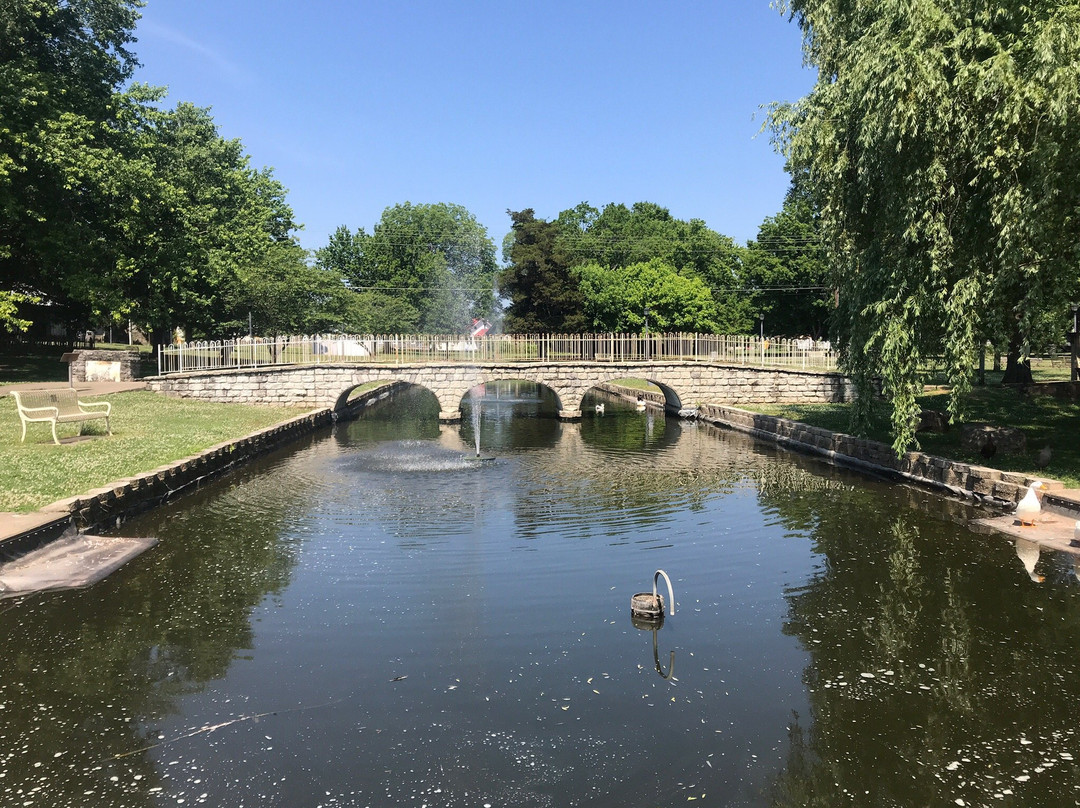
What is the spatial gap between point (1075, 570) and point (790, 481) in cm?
888

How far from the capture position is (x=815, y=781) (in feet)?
20.7

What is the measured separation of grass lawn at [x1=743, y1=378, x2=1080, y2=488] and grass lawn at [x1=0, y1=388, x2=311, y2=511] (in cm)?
1851

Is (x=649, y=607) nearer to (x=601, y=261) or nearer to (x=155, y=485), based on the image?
(x=155, y=485)

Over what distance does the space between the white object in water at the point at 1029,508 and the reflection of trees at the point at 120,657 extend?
42.9 ft

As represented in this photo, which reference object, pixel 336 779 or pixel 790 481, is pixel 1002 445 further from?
pixel 336 779

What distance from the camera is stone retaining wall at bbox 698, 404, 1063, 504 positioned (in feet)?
53.7

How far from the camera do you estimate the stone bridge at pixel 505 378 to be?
34.8m

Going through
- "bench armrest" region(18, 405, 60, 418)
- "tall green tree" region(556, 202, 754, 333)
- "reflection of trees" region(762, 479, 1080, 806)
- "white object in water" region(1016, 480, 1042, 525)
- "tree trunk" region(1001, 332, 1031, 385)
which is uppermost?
"tall green tree" region(556, 202, 754, 333)

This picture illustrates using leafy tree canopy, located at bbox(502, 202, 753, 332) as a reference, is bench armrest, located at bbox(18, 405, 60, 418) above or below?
below

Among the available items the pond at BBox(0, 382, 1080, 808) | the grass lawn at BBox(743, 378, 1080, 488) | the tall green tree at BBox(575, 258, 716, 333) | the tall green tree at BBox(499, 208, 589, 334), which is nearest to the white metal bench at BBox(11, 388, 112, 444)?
the pond at BBox(0, 382, 1080, 808)

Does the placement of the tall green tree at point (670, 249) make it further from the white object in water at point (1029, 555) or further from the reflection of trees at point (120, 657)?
the reflection of trees at point (120, 657)

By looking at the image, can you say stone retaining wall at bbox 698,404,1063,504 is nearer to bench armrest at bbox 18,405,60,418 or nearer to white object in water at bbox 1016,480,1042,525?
white object in water at bbox 1016,480,1042,525

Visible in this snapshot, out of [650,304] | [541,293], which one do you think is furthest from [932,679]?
[650,304]

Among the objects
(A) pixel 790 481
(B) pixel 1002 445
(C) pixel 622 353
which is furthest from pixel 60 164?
(B) pixel 1002 445
